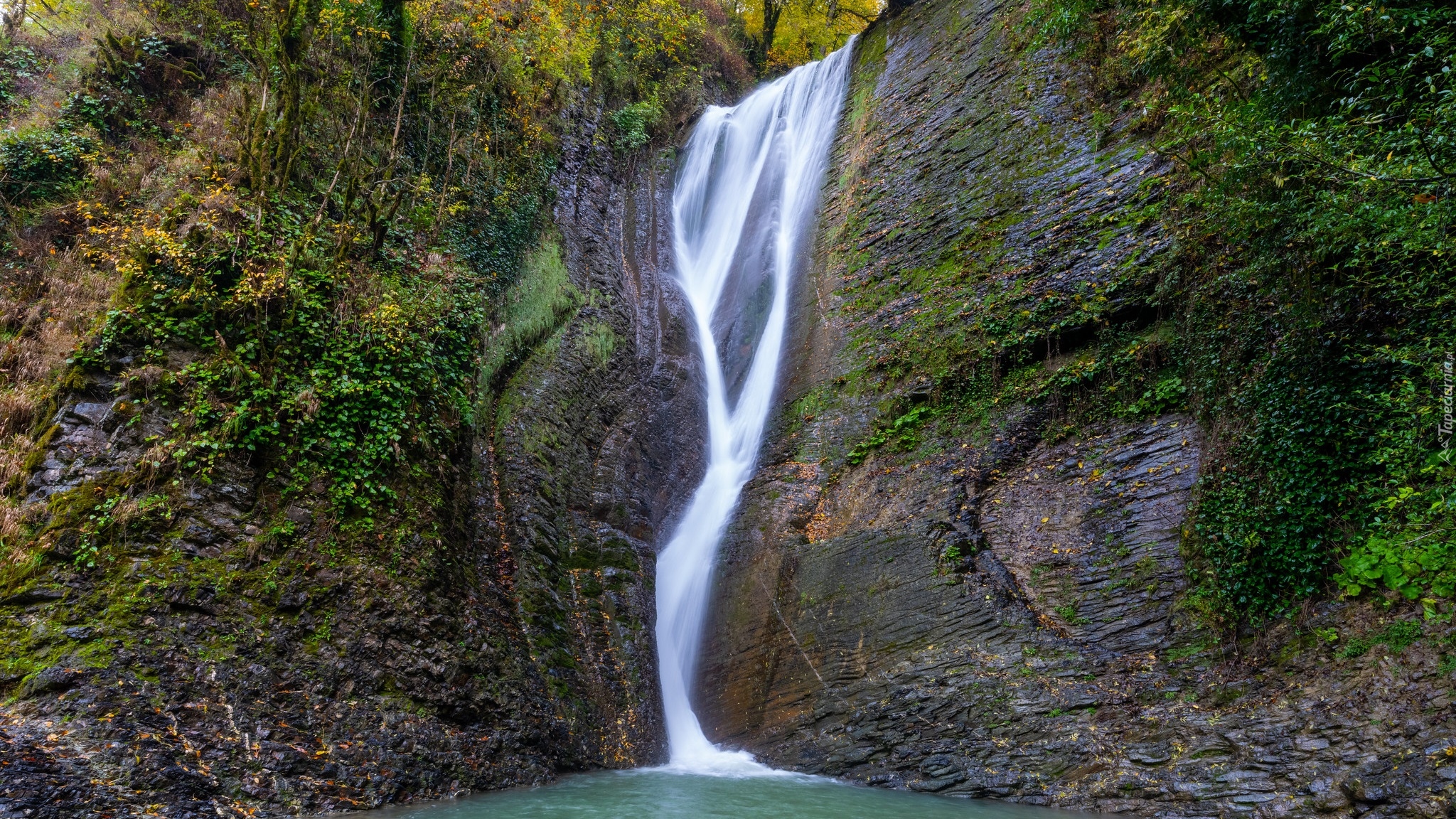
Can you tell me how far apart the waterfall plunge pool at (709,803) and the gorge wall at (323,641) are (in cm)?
41

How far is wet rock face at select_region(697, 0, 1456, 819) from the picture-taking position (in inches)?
240

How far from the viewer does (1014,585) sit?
870 cm

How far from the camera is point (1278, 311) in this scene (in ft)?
25.3

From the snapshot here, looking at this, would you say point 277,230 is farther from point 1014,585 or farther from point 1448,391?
point 1448,391

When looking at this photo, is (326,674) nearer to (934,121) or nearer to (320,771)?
(320,771)

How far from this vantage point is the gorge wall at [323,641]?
18.2 ft

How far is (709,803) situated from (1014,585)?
171 inches

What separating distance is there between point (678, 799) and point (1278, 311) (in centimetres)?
812

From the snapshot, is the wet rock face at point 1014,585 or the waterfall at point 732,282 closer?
the wet rock face at point 1014,585

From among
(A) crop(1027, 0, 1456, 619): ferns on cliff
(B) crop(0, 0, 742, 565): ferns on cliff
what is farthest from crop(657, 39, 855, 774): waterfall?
(A) crop(1027, 0, 1456, 619): ferns on cliff

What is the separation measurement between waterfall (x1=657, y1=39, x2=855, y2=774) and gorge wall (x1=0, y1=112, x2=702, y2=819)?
1.94ft

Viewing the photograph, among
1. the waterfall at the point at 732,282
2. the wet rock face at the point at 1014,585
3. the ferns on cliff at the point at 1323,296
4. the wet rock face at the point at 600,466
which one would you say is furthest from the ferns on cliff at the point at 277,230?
the ferns on cliff at the point at 1323,296

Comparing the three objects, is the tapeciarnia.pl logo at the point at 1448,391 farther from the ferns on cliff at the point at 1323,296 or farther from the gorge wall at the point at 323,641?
the gorge wall at the point at 323,641

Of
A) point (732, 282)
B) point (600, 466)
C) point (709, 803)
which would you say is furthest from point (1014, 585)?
point (732, 282)
